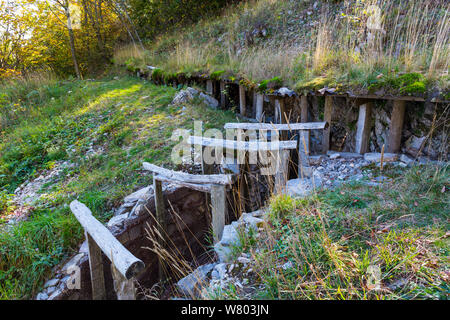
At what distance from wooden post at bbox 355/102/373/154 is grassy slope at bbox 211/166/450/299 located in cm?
107

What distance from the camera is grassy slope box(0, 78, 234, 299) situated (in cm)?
316

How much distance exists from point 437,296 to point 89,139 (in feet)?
21.0

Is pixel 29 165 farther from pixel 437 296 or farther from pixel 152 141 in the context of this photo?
pixel 437 296

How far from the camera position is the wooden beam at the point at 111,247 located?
2.10 metres

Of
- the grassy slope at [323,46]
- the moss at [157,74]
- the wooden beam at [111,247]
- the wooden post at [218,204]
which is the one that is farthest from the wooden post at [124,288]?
the moss at [157,74]

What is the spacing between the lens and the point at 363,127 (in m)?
4.19

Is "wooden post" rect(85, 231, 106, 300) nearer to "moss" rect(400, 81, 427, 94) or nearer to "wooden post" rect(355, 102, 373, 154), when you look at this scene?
"wooden post" rect(355, 102, 373, 154)

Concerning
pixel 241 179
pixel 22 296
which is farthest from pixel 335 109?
pixel 22 296

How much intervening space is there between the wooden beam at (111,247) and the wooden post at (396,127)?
12.4 feet

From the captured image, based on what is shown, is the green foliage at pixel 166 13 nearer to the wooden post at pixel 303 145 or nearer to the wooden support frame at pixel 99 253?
the wooden post at pixel 303 145

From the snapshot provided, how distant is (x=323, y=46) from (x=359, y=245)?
13.4 feet

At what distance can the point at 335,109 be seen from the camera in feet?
15.5

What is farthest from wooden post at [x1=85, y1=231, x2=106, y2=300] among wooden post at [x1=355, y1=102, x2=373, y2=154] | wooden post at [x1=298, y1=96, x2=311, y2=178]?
wooden post at [x1=355, y1=102, x2=373, y2=154]

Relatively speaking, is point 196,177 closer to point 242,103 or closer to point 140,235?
point 140,235
